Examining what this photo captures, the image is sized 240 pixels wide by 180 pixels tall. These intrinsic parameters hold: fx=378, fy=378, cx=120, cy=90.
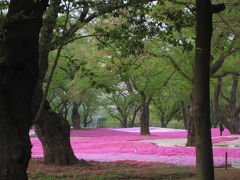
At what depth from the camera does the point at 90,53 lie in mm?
34406

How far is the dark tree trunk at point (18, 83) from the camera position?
6.92m

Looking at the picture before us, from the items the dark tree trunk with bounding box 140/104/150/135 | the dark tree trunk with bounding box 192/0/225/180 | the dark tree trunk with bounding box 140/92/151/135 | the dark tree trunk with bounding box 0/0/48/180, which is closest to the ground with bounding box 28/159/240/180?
the dark tree trunk with bounding box 192/0/225/180

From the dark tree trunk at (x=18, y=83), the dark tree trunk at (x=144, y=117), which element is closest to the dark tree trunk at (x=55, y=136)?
the dark tree trunk at (x=18, y=83)

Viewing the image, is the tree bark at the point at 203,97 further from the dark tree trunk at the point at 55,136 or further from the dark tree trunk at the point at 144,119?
the dark tree trunk at the point at 144,119

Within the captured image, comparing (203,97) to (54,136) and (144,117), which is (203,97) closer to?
(54,136)

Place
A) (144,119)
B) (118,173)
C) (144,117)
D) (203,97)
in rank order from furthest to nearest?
(144,119)
(144,117)
(118,173)
(203,97)

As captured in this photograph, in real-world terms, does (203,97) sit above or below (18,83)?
below

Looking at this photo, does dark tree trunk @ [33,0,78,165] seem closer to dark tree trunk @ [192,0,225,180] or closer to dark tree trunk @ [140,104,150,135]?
dark tree trunk @ [192,0,225,180]

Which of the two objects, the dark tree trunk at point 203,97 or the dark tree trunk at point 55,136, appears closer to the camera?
the dark tree trunk at point 203,97

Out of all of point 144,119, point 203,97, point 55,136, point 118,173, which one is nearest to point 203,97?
point 203,97

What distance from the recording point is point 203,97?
7.79 meters

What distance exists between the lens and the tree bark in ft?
25.5

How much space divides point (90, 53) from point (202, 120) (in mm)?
27305

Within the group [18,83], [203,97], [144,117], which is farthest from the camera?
[144,117]
